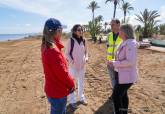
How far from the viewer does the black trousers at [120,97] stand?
5.07 meters

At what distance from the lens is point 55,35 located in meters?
3.72

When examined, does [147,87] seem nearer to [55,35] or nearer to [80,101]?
[80,101]

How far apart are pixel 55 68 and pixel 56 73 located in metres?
0.08

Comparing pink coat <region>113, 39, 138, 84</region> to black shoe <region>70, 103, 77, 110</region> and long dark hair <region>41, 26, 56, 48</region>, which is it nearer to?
long dark hair <region>41, 26, 56, 48</region>

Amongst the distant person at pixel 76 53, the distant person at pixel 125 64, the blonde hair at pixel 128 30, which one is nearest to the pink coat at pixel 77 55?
the distant person at pixel 76 53

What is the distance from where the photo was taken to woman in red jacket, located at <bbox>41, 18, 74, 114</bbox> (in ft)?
11.9

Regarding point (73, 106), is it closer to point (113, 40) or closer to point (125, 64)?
point (113, 40)

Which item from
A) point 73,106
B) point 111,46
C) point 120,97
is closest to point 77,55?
point 111,46

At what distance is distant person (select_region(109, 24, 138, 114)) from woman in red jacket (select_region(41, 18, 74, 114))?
4.27 ft

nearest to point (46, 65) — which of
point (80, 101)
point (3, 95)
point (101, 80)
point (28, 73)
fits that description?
point (80, 101)

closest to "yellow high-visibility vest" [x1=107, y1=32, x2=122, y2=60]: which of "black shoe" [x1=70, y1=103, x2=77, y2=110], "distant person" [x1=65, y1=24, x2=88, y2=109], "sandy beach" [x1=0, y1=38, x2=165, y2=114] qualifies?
"distant person" [x1=65, y1=24, x2=88, y2=109]

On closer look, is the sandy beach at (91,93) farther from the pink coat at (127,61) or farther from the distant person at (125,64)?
the pink coat at (127,61)

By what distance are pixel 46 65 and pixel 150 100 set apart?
387 centimetres

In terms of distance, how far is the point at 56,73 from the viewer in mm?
3695
